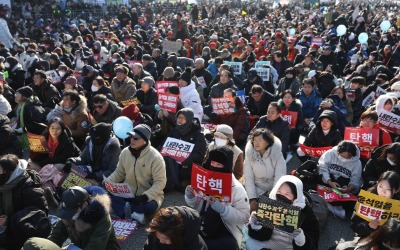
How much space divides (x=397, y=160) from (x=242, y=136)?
2943mm

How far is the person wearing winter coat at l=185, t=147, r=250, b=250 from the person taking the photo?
3.89m

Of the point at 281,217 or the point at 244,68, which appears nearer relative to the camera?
the point at 281,217

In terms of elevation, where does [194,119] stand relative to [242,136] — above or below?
above

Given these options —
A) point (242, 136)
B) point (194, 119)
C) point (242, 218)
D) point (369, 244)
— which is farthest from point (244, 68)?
point (369, 244)

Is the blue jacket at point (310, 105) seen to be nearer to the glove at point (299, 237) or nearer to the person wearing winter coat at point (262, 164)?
the person wearing winter coat at point (262, 164)

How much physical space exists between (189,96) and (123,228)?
3621 millimetres

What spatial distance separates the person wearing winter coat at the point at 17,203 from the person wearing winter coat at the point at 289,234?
Answer: 2011 millimetres

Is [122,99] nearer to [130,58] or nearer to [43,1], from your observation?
[130,58]

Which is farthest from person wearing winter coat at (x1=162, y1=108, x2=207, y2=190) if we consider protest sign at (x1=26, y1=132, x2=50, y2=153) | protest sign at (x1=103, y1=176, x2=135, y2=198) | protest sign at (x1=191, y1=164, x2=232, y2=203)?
protest sign at (x1=191, y1=164, x2=232, y2=203)

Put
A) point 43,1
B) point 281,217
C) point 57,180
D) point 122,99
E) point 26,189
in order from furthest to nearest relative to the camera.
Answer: point 43,1
point 122,99
point 57,180
point 26,189
point 281,217

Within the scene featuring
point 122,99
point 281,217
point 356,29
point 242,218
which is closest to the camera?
point 281,217

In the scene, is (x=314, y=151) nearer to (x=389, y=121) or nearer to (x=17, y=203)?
(x=389, y=121)

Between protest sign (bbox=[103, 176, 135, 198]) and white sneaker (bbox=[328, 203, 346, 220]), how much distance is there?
241 centimetres

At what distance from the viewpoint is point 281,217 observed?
3.40 m
